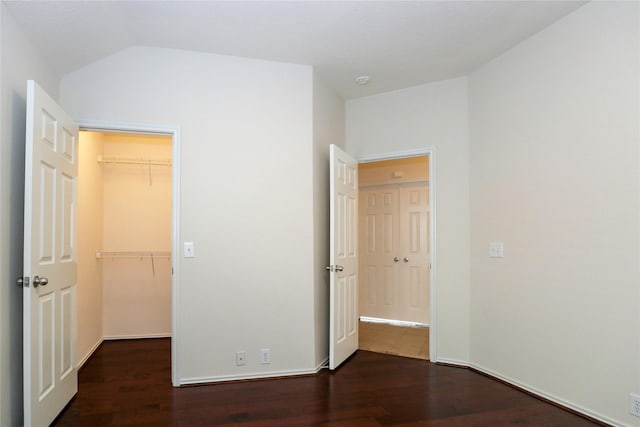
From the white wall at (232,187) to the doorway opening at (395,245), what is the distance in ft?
7.14

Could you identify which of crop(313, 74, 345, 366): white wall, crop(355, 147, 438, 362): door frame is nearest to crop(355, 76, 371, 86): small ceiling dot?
crop(313, 74, 345, 366): white wall

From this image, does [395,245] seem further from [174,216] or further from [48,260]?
[48,260]

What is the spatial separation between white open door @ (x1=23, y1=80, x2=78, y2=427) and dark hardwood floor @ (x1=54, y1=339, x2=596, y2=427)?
1.02 ft

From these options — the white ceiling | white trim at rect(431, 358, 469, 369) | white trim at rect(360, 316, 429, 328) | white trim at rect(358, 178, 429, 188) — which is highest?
the white ceiling

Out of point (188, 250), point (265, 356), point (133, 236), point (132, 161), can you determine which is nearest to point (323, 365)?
point (265, 356)

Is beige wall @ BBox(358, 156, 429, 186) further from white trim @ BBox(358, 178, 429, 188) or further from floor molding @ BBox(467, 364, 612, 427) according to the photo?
floor molding @ BBox(467, 364, 612, 427)

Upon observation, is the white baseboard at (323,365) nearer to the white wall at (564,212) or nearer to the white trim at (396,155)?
the white wall at (564,212)

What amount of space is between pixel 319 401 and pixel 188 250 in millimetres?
1523

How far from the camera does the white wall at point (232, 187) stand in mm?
2965

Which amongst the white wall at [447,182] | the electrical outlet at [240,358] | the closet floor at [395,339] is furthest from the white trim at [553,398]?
the electrical outlet at [240,358]

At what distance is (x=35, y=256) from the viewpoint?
2.11m

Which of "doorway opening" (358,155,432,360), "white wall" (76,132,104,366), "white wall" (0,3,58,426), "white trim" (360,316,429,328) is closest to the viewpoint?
"white wall" (0,3,58,426)

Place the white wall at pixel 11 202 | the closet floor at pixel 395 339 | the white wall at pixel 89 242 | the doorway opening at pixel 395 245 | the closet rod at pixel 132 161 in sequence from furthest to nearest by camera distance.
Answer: the doorway opening at pixel 395 245, the closet rod at pixel 132 161, the closet floor at pixel 395 339, the white wall at pixel 89 242, the white wall at pixel 11 202

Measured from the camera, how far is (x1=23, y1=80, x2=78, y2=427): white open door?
2064mm
